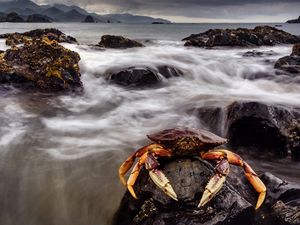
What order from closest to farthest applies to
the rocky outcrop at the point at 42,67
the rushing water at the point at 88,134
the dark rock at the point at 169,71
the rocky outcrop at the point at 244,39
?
the rushing water at the point at 88,134 → the rocky outcrop at the point at 42,67 → the dark rock at the point at 169,71 → the rocky outcrop at the point at 244,39

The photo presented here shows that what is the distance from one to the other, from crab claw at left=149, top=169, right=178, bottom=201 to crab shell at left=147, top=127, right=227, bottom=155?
1.78 feet

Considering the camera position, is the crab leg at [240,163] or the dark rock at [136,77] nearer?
the crab leg at [240,163]

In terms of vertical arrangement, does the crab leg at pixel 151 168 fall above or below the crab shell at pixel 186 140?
below

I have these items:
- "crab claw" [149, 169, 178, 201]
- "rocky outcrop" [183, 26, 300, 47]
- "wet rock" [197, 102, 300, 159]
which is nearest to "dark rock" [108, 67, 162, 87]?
"wet rock" [197, 102, 300, 159]

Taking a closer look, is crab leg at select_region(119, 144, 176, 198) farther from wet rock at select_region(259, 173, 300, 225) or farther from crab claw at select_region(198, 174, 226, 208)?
wet rock at select_region(259, 173, 300, 225)

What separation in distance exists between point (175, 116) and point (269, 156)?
372 cm

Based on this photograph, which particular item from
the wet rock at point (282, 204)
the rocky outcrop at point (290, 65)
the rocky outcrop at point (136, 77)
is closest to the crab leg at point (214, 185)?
the wet rock at point (282, 204)

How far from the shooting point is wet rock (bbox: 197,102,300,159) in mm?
8195

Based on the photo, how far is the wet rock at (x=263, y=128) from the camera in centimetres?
820

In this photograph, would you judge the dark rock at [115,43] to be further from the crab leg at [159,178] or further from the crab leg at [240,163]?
the crab leg at [159,178]

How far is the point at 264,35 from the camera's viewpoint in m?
36.7

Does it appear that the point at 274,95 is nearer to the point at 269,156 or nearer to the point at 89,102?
the point at 269,156

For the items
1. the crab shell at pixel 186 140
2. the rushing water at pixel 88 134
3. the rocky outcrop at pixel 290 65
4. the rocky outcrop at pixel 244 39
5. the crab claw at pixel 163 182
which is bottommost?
the rushing water at pixel 88 134

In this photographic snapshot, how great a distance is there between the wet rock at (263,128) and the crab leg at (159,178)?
3959 millimetres
